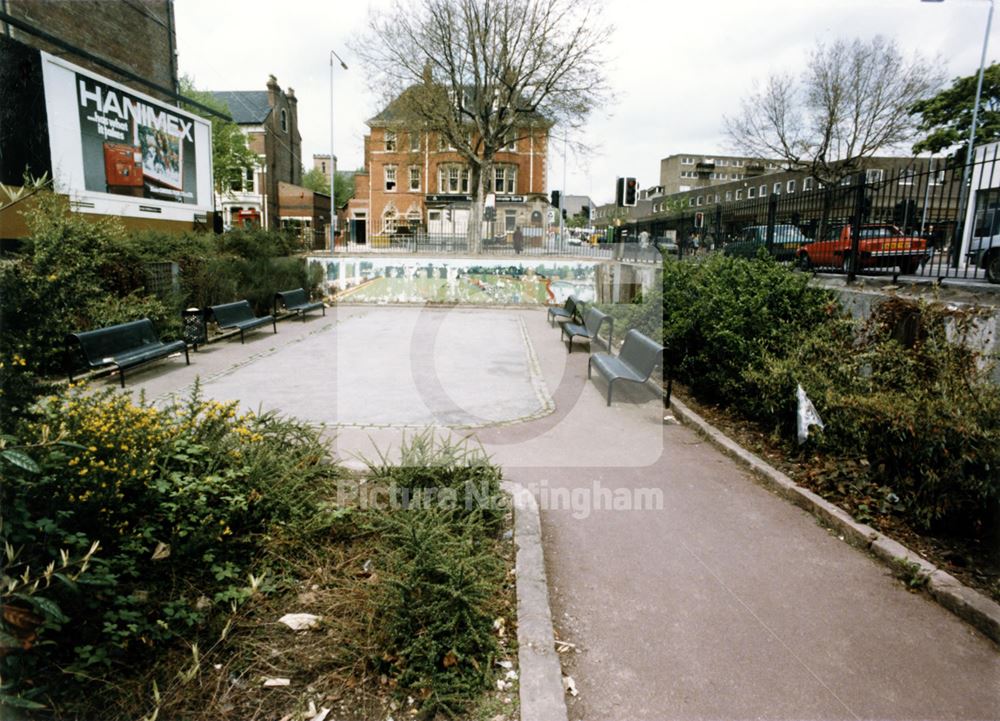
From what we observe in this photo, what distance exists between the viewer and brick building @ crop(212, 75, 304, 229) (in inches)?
1916

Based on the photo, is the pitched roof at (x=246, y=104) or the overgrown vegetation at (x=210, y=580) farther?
the pitched roof at (x=246, y=104)

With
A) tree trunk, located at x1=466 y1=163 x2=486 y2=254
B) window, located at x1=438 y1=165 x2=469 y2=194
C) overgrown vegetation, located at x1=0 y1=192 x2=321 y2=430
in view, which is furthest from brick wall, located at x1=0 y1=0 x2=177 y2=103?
window, located at x1=438 y1=165 x2=469 y2=194

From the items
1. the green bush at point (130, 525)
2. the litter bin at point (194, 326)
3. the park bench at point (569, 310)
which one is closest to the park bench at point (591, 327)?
the park bench at point (569, 310)

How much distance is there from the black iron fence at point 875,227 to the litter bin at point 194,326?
1047 cm

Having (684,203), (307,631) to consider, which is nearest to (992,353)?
(307,631)

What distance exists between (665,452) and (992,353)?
3.01 metres

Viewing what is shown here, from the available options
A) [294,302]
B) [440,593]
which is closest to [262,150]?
[294,302]

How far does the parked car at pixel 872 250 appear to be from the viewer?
854 centimetres

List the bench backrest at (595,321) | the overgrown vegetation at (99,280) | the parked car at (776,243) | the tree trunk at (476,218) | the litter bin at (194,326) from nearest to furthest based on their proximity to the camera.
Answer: the overgrown vegetation at (99,280) < the parked car at (776,243) < the bench backrest at (595,321) < the litter bin at (194,326) < the tree trunk at (476,218)

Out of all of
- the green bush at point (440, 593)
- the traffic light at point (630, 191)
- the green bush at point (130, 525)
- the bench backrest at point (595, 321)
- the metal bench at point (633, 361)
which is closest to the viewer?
the green bush at point (130, 525)

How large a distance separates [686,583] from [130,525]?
3.39 metres

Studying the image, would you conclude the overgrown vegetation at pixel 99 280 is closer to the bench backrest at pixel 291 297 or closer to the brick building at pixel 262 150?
the bench backrest at pixel 291 297

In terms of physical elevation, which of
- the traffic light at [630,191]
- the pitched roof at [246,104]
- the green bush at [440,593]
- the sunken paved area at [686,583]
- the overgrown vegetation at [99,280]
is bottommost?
the sunken paved area at [686,583]

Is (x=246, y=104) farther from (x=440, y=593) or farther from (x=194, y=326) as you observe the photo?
(x=440, y=593)
